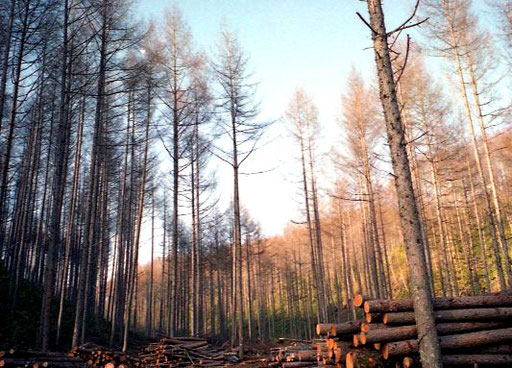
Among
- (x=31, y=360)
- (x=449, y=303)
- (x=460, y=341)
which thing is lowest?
(x=31, y=360)

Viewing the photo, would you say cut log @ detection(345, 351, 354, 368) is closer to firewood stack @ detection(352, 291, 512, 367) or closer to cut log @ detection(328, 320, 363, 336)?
firewood stack @ detection(352, 291, 512, 367)

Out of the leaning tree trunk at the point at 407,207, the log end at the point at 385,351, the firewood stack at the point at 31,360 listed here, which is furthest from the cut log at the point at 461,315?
the firewood stack at the point at 31,360

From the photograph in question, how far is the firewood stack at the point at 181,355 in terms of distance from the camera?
11344mm

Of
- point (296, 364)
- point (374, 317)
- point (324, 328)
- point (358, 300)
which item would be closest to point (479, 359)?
point (374, 317)

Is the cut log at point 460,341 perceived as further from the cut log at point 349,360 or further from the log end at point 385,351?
the cut log at point 349,360

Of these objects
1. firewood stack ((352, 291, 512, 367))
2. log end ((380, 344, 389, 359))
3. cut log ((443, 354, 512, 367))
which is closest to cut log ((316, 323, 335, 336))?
firewood stack ((352, 291, 512, 367))

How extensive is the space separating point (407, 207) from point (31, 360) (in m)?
7.05

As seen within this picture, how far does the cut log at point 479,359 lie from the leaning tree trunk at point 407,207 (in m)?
1.09

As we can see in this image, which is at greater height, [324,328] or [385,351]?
[324,328]

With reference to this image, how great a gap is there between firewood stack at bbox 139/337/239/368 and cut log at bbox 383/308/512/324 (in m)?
7.66

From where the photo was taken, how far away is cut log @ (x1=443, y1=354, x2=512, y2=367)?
5.24m

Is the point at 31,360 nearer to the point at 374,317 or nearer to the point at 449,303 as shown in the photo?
the point at 374,317

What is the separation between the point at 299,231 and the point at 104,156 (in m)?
23.2

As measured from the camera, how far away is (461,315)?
5.57m
